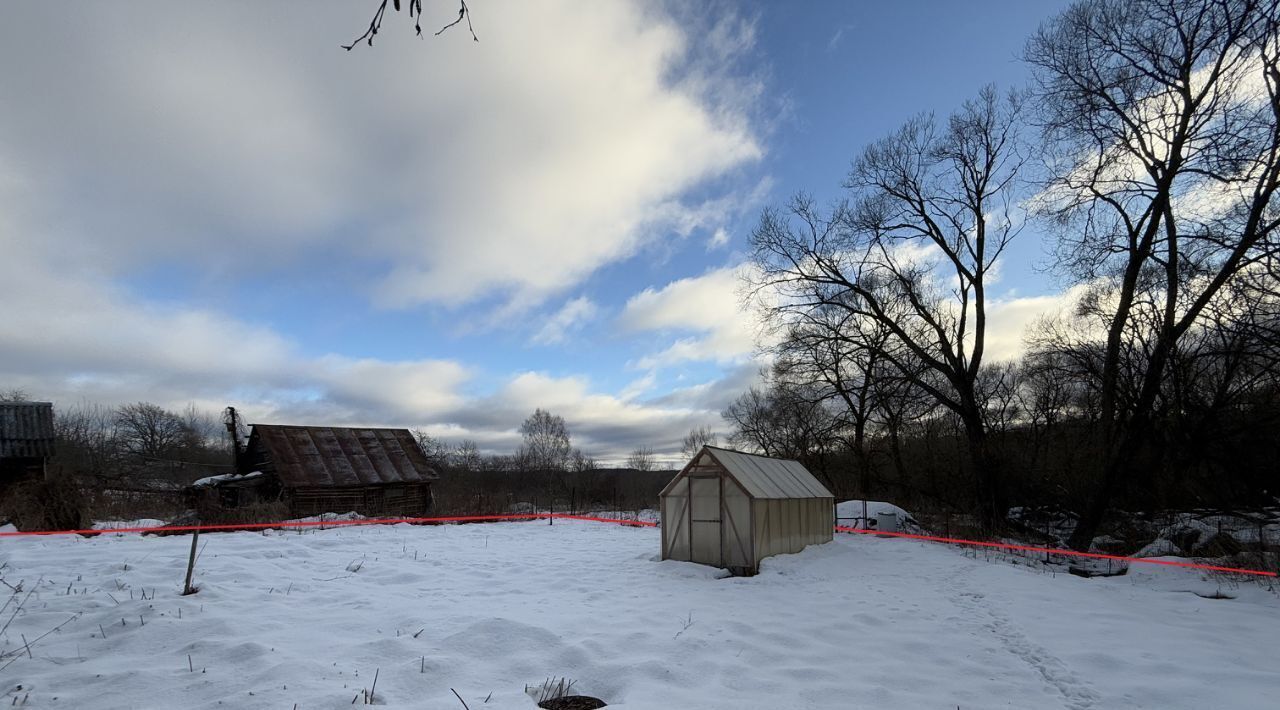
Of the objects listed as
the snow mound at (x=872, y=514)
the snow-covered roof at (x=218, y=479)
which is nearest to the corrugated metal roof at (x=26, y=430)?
the snow-covered roof at (x=218, y=479)

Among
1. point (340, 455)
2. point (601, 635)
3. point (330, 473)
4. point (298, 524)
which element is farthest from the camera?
point (340, 455)

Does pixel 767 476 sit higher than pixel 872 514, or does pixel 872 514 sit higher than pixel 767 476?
pixel 767 476

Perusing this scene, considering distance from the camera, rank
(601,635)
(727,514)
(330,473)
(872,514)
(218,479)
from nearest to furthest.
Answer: (601,635)
(727,514)
(872,514)
(218,479)
(330,473)

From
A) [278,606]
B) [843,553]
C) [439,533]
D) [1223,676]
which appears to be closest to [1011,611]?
[1223,676]

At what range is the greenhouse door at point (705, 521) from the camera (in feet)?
45.3

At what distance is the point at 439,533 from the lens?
1983cm

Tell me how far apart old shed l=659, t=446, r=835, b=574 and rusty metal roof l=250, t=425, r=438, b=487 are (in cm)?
1788

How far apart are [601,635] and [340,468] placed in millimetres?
23215

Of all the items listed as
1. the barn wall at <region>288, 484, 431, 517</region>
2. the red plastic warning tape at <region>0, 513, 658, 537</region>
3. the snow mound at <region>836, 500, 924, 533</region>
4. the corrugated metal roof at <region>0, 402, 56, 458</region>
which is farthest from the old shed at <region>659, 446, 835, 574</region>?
the corrugated metal roof at <region>0, 402, 56, 458</region>

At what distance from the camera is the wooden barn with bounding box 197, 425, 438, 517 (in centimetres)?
2538

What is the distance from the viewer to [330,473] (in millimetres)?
26406

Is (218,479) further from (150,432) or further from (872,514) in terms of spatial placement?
(150,432)

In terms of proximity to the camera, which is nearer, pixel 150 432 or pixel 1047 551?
pixel 1047 551

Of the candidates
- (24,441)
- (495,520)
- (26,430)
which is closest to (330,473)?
(495,520)
